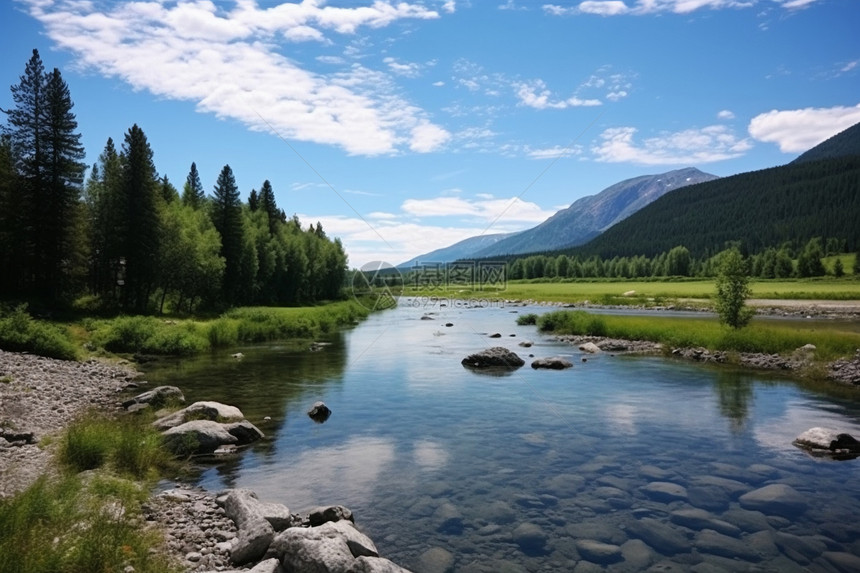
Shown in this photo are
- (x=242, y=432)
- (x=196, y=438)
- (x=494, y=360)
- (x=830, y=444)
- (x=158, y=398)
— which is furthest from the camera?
(x=494, y=360)

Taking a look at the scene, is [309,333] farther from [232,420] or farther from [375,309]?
[375,309]

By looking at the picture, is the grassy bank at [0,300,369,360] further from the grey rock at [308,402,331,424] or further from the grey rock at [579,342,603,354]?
the grey rock at [579,342,603,354]

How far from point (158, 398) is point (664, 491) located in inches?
780

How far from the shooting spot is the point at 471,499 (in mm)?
13242

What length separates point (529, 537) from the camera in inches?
443

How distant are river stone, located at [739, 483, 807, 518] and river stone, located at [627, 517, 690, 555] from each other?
2.57m

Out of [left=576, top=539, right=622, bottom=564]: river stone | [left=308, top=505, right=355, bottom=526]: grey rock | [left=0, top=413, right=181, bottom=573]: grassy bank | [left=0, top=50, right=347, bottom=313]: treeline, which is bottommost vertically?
[left=576, top=539, right=622, bottom=564]: river stone

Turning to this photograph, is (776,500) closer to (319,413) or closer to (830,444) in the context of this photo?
(830,444)

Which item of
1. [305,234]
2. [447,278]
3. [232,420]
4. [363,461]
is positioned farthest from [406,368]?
[447,278]

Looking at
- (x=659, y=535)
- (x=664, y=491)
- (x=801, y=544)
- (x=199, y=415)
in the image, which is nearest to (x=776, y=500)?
(x=801, y=544)

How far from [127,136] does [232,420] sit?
4856 centimetres

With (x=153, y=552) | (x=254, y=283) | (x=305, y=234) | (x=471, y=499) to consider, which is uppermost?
(x=305, y=234)

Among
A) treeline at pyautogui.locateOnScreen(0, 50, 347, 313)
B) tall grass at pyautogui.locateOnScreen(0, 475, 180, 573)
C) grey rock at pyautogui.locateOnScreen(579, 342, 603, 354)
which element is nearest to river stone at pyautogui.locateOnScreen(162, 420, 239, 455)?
tall grass at pyautogui.locateOnScreen(0, 475, 180, 573)

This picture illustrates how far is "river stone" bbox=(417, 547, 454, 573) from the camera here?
994cm
